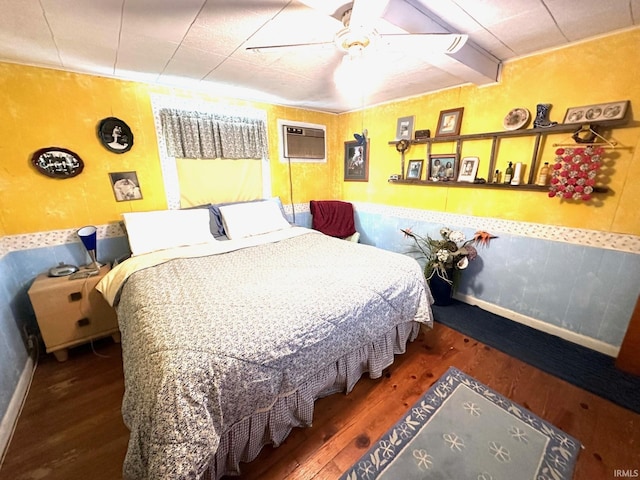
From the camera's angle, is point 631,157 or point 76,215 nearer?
point 631,157

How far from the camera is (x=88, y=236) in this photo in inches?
78.0

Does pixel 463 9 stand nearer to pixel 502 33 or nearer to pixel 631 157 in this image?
pixel 502 33

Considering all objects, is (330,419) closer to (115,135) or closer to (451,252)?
(451,252)

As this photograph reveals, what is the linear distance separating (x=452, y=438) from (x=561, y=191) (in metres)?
1.84

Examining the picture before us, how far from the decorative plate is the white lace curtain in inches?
94.5

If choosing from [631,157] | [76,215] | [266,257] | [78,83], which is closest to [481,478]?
[266,257]

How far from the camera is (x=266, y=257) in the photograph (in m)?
2.04

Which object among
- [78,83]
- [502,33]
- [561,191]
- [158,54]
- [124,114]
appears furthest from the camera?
[124,114]

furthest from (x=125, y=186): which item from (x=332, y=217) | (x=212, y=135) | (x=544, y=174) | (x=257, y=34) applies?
(x=544, y=174)

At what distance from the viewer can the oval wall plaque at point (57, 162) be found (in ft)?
6.36

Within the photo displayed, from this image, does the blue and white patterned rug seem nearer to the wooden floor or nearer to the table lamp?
the wooden floor

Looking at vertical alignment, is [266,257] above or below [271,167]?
below

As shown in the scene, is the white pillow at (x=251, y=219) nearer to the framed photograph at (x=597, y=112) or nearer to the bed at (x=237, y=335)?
the bed at (x=237, y=335)

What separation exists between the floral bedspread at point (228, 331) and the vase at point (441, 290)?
742mm
